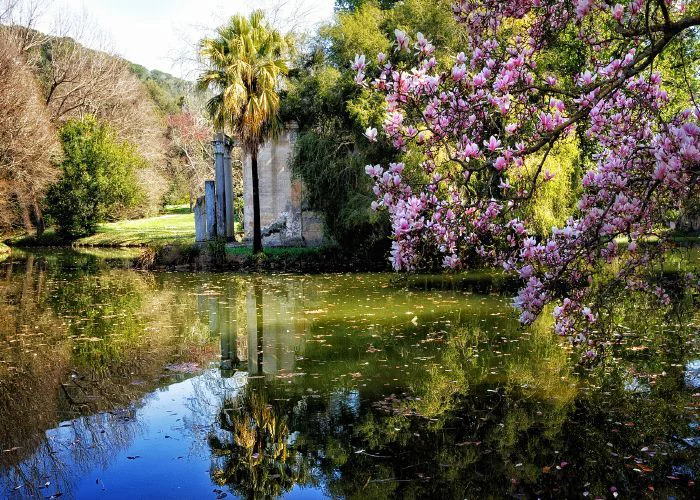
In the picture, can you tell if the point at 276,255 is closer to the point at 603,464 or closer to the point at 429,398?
the point at 429,398

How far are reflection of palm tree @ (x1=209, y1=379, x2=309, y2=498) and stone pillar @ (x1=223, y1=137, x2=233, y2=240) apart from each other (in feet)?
57.6

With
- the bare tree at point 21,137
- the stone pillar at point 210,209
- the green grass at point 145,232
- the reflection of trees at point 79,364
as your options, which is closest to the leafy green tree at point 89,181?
the bare tree at point 21,137

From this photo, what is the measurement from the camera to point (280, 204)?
24031 millimetres

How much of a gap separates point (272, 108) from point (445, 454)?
623 inches

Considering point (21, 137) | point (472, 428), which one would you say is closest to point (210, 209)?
point (21, 137)

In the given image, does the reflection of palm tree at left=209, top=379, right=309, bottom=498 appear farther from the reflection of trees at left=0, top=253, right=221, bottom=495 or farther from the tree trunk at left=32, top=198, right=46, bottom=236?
the tree trunk at left=32, top=198, right=46, bottom=236

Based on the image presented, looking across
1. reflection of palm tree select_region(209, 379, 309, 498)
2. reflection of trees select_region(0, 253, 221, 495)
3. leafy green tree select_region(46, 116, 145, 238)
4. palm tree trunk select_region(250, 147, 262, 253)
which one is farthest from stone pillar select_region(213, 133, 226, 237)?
reflection of palm tree select_region(209, 379, 309, 498)

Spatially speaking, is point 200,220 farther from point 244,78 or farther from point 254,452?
point 254,452

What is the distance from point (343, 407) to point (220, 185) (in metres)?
18.0

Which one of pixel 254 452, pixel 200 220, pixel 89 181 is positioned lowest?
pixel 254 452

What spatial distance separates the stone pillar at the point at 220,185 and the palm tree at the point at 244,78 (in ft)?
10.4

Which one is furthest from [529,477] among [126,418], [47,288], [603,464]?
[47,288]

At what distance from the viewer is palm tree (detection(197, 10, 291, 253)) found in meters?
18.6

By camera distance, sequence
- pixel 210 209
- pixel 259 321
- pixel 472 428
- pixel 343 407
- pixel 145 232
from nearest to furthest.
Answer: pixel 472 428 < pixel 343 407 < pixel 259 321 < pixel 210 209 < pixel 145 232
